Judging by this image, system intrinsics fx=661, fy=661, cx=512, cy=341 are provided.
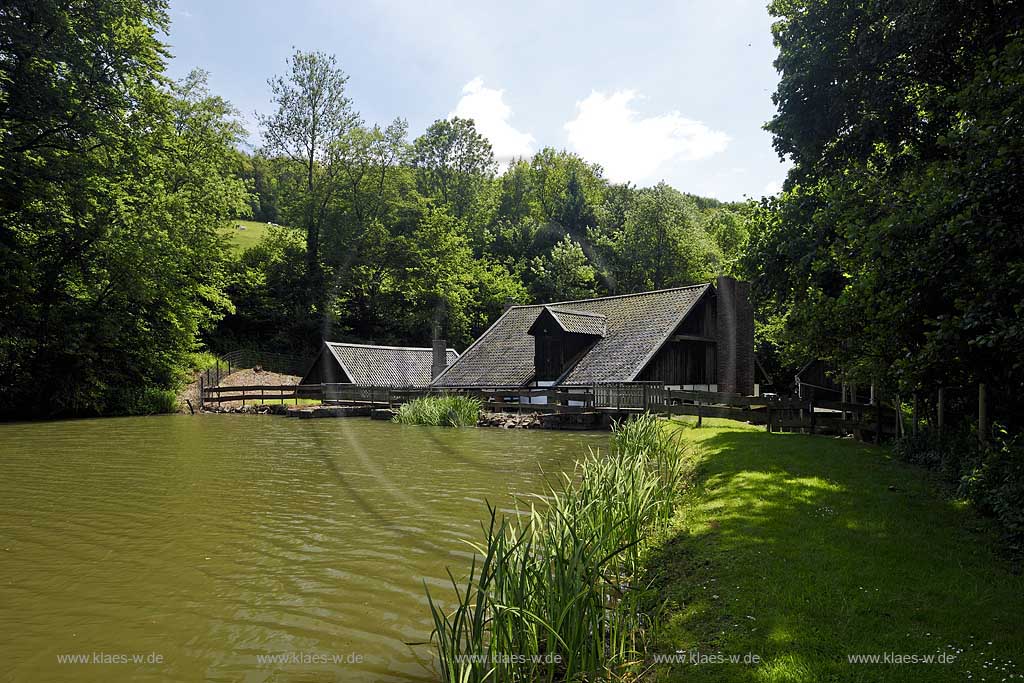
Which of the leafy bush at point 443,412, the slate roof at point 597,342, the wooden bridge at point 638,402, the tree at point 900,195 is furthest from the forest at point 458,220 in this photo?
the leafy bush at point 443,412

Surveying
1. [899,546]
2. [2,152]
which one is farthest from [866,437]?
[2,152]

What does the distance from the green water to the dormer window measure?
13.1 m

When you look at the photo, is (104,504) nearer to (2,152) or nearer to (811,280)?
(811,280)

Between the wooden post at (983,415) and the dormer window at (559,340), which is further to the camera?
the dormer window at (559,340)

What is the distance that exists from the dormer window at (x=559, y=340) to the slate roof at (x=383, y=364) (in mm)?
10510

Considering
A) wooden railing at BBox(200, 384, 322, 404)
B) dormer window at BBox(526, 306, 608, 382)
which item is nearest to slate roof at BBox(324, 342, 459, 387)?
wooden railing at BBox(200, 384, 322, 404)

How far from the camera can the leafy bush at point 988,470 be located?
22.0 feet

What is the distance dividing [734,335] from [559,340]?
7628mm

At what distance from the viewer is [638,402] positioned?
2491cm

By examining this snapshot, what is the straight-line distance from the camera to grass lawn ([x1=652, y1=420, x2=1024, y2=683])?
14.4 ft

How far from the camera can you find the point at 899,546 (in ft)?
21.8

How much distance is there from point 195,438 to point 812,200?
65.5 ft

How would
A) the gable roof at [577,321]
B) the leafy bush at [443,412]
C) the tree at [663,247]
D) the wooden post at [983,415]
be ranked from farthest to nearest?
the tree at [663,247] < the gable roof at [577,321] < the leafy bush at [443,412] < the wooden post at [983,415]

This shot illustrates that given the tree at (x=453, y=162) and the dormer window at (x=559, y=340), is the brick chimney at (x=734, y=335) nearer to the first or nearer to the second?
the dormer window at (x=559, y=340)
